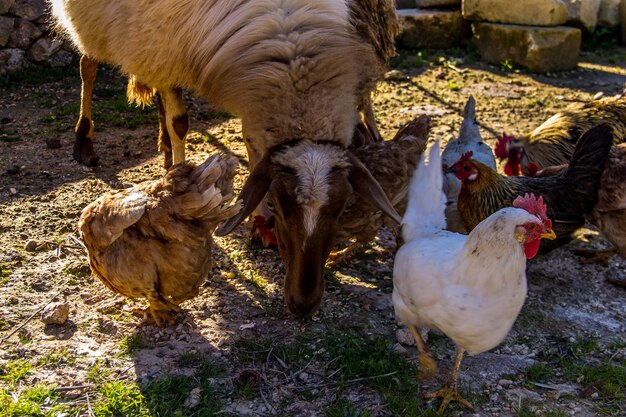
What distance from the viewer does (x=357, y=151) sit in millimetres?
4793

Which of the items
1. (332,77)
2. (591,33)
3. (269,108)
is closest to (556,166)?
(332,77)

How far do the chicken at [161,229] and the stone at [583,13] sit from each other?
25.5 ft

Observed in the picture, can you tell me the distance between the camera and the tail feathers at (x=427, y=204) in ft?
12.9

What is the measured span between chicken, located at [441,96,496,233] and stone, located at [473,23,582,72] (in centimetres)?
415

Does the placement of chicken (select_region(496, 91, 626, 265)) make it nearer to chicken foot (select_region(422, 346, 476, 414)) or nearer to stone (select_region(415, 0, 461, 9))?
chicken foot (select_region(422, 346, 476, 414))

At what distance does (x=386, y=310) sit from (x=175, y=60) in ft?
7.40

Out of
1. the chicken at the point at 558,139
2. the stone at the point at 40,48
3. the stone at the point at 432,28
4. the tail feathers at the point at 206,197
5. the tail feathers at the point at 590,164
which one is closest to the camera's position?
the tail feathers at the point at 206,197

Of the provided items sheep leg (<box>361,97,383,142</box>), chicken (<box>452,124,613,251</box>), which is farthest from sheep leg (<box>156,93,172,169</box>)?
chicken (<box>452,124,613,251</box>)

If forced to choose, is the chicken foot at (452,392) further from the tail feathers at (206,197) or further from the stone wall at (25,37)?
the stone wall at (25,37)

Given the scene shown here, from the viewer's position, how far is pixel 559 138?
5.93 m

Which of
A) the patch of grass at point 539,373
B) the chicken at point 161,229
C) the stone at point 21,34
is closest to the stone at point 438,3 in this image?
the stone at point 21,34

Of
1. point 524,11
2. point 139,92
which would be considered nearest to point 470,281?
point 139,92

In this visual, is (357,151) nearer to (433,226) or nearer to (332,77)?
(332,77)

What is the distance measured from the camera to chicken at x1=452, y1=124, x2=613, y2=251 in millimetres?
4766
